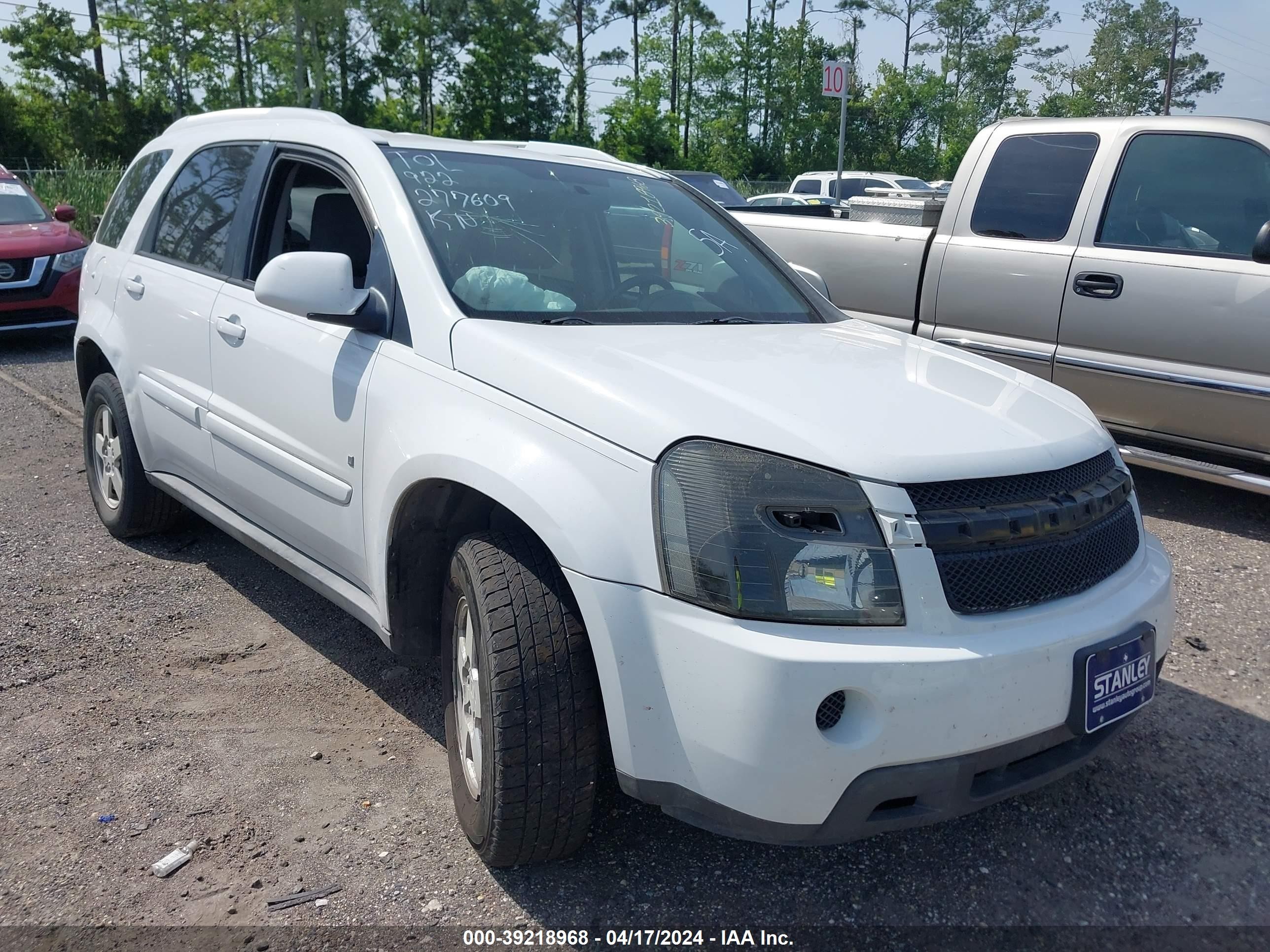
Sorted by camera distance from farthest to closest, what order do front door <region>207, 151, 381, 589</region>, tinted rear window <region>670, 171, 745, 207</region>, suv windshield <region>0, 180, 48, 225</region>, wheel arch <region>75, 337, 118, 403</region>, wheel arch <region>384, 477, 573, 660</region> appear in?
tinted rear window <region>670, 171, 745, 207</region> < suv windshield <region>0, 180, 48, 225</region> < wheel arch <region>75, 337, 118, 403</region> < front door <region>207, 151, 381, 589</region> < wheel arch <region>384, 477, 573, 660</region>

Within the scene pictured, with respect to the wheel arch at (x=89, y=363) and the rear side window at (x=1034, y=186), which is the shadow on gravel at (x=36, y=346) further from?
the rear side window at (x=1034, y=186)

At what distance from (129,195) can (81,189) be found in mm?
16100

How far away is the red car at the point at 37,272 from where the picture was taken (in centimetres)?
938

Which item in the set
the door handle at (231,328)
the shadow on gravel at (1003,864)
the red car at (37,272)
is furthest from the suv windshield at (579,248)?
the red car at (37,272)

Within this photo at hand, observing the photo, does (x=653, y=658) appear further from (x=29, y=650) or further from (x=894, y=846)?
(x=29, y=650)

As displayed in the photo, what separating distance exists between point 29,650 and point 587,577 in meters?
2.50

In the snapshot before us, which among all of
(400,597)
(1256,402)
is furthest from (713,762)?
(1256,402)

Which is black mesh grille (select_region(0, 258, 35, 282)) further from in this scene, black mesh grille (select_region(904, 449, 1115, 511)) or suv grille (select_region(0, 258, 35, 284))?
black mesh grille (select_region(904, 449, 1115, 511))

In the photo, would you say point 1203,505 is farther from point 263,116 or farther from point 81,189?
point 81,189

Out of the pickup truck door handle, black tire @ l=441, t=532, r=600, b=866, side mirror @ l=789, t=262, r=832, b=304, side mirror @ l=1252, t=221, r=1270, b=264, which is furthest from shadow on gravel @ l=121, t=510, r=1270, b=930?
the pickup truck door handle

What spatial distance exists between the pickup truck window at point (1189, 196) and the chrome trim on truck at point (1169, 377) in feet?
1.93

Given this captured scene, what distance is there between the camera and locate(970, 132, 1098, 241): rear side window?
18.1 feet

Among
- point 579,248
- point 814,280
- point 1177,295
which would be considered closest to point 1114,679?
point 579,248

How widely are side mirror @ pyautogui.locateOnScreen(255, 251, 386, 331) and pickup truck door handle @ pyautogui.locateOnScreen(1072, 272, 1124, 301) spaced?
12.7 ft
